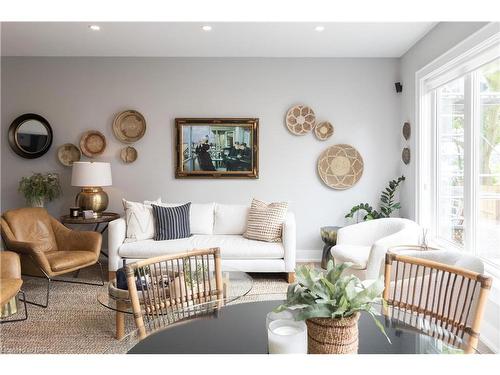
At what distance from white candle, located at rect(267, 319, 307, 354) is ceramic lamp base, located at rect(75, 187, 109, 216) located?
3.91 m

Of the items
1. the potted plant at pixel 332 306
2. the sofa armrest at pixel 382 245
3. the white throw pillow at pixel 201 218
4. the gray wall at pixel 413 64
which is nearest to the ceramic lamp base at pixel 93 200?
the white throw pillow at pixel 201 218

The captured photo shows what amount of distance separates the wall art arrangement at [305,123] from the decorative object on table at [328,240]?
3.87 ft

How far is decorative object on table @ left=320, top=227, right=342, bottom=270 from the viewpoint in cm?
431

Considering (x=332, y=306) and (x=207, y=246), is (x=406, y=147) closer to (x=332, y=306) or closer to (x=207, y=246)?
(x=207, y=246)

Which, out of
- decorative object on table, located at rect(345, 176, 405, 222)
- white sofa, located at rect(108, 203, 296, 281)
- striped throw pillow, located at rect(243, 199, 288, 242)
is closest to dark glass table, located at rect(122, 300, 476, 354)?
white sofa, located at rect(108, 203, 296, 281)

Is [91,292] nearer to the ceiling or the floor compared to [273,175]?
nearer to the floor

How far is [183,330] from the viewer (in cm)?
132

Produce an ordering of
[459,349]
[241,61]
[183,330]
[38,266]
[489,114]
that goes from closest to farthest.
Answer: [459,349]
[183,330]
[489,114]
[38,266]
[241,61]

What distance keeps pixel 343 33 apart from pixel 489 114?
66.2 inches

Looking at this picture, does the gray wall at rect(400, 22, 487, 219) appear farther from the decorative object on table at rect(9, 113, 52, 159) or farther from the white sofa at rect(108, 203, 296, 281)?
the decorative object on table at rect(9, 113, 52, 159)

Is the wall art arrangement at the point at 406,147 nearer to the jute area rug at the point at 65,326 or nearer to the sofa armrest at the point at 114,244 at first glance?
the jute area rug at the point at 65,326

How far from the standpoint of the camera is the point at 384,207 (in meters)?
4.68
